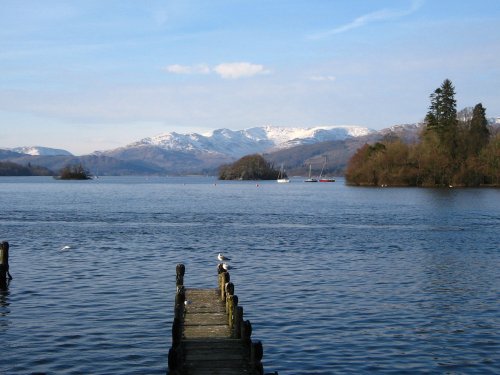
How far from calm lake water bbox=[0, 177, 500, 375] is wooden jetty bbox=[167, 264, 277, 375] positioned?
4.03ft

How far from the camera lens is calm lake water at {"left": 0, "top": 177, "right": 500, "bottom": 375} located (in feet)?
72.3

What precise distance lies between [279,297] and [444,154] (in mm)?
150969

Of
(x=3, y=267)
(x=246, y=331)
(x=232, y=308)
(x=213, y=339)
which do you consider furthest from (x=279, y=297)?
(x=3, y=267)

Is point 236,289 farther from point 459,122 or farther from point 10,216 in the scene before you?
point 459,122

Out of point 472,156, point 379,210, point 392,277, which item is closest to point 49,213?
point 379,210

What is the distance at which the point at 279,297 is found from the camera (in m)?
31.1

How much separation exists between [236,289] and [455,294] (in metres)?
11.1

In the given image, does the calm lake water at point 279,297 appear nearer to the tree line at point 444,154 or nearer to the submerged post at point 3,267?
the submerged post at point 3,267

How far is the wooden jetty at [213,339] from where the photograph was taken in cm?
1809

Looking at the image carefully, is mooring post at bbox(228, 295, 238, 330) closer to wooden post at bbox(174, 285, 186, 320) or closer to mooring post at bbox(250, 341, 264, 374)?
wooden post at bbox(174, 285, 186, 320)

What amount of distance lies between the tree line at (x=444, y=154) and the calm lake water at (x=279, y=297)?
111 m

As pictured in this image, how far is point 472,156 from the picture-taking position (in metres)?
173

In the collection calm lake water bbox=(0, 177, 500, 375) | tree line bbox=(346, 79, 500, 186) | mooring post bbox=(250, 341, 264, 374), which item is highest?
tree line bbox=(346, 79, 500, 186)

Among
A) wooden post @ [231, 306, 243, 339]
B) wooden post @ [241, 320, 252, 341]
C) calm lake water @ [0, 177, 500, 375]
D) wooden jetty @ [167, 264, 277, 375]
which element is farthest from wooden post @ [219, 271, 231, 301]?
wooden post @ [241, 320, 252, 341]
